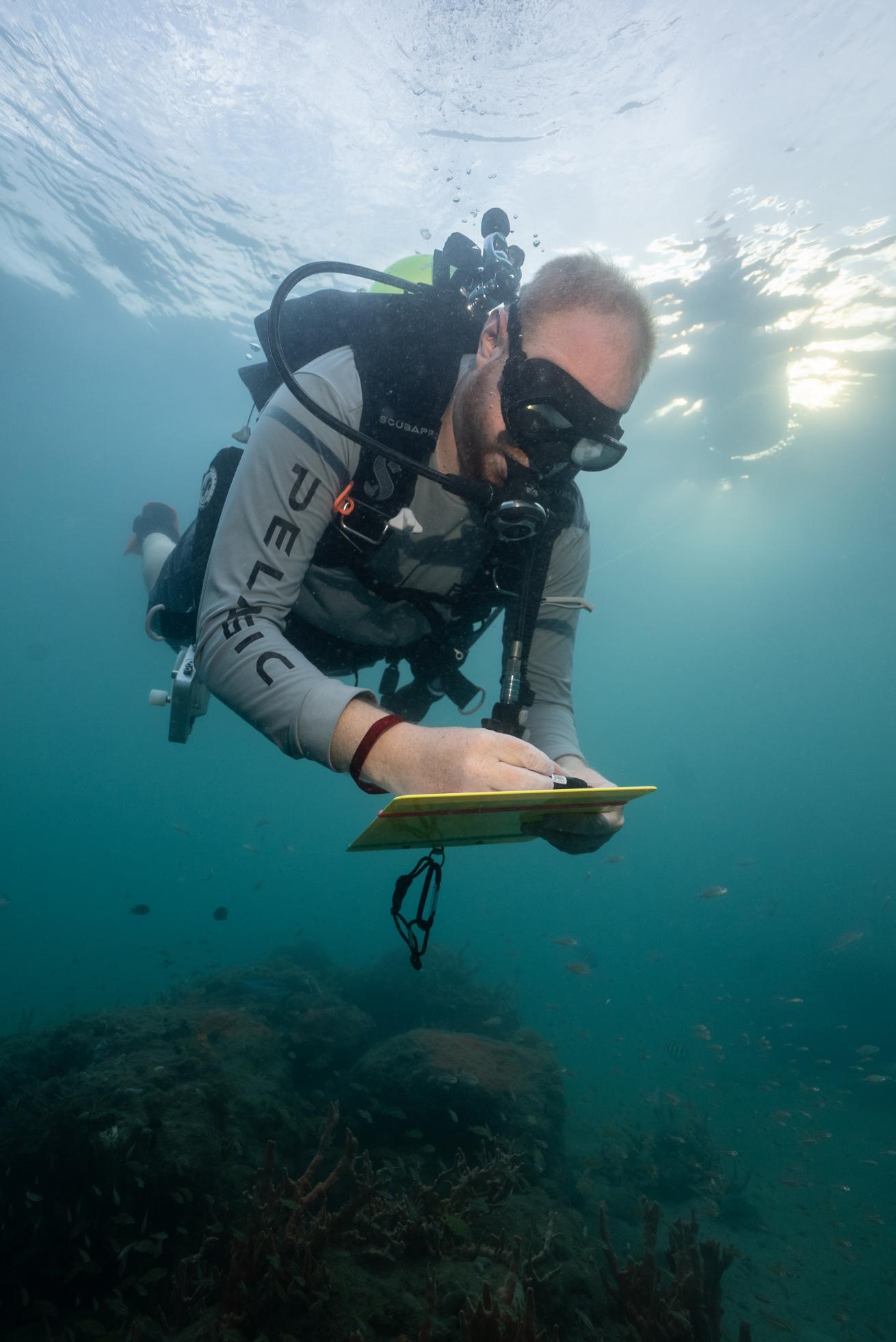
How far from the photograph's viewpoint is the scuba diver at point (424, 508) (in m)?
1.87

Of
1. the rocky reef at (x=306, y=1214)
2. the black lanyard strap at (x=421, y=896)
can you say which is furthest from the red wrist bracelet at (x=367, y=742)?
the rocky reef at (x=306, y=1214)

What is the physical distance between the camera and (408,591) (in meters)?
3.41

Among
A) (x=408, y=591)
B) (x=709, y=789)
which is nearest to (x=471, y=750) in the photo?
(x=408, y=591)

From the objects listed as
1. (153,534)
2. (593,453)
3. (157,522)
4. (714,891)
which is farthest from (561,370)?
(714,891)

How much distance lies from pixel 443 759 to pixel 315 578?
2.22 metres

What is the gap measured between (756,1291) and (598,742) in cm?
12393

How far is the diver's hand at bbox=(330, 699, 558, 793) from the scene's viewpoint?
143 cm

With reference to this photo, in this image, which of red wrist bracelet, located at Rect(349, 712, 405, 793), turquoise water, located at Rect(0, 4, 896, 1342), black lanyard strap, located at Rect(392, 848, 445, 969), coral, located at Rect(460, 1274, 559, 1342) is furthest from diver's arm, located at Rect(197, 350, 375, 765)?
turquoise water, located at Rect(0, 4, 896, 1342)

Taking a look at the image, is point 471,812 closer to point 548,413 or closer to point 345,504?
point 345,504

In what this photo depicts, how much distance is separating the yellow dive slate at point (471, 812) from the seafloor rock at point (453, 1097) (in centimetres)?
607

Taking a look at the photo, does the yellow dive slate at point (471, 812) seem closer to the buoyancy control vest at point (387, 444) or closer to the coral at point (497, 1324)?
the buoyancy control vest at point (387, 444)

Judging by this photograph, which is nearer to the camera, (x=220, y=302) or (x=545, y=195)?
(x=545, y=195)

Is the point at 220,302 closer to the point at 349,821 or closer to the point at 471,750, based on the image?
the point at 471,750

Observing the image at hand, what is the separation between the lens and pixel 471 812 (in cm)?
155
